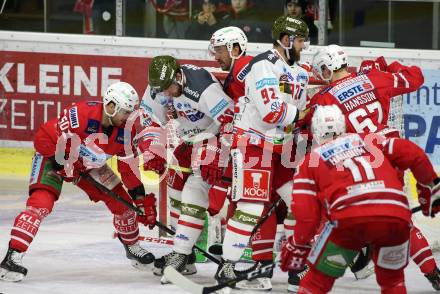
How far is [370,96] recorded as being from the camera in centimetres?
727

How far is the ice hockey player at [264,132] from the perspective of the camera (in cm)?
704

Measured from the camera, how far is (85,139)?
296 inches

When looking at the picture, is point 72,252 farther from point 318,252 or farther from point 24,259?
point 318,252

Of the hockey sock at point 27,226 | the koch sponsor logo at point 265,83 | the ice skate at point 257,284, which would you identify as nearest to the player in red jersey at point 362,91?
the koch sponsor logo at point 265,83

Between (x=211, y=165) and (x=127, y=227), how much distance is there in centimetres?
77

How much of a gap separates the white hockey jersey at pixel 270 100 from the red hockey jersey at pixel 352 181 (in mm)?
1042

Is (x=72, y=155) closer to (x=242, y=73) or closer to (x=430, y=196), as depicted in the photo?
(x=242, y=73)

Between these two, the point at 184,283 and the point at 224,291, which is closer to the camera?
the point at 184,283

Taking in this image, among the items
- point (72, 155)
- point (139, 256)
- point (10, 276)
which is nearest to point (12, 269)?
point (10, 276)

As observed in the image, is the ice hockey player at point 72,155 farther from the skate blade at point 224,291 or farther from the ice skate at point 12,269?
the skate blade at point 224,291

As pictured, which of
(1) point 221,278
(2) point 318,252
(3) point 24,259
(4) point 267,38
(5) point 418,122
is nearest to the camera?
(2) point 318,252

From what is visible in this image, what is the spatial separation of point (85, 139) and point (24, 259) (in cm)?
97

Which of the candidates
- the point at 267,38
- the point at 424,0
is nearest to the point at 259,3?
the point at 267,38

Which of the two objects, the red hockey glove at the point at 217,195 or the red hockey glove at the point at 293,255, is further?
the red hockey glove at the point at 217,195
